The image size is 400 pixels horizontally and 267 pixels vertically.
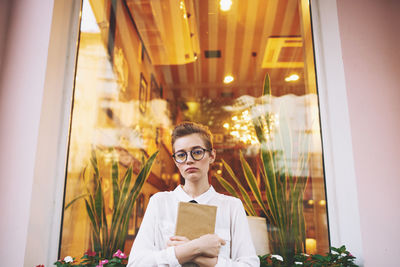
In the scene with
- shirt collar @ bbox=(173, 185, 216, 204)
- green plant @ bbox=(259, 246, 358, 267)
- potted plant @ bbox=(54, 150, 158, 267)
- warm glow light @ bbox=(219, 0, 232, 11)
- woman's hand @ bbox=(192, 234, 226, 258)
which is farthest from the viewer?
warm glow light @ bbox=(219, 0, 232, 11)

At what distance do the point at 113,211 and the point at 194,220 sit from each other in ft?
3.84

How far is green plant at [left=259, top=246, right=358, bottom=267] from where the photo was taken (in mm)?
1502

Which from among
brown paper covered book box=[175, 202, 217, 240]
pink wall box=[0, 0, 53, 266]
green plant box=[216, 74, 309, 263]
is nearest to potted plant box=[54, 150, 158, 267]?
pink wall box=[0, 0, 53, 266]

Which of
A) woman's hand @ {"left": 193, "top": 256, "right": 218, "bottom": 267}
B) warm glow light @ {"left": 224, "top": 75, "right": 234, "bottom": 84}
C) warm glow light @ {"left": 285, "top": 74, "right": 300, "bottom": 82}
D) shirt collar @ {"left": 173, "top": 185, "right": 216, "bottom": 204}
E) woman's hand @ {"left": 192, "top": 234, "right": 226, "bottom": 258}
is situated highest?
warm glow light @ {"left": 224, "top": 75, "right": 234, "bottom": 84}

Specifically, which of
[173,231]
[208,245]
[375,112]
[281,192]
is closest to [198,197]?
[173,231]

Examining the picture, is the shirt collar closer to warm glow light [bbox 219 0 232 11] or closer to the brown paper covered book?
the brown paper covered book

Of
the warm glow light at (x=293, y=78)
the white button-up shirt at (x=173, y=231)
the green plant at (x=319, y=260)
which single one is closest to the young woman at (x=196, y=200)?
the white button-up shirt at (x=173, y=231)

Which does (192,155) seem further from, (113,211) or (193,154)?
(113,211)

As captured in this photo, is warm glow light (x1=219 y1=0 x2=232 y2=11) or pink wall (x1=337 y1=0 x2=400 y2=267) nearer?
pink wall (x1=337 y1=0 x2=400 y2=267)

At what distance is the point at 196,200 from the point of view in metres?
1.28

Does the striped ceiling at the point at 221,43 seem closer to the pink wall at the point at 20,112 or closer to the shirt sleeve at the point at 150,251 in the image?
the pink wall at the point at 20,112

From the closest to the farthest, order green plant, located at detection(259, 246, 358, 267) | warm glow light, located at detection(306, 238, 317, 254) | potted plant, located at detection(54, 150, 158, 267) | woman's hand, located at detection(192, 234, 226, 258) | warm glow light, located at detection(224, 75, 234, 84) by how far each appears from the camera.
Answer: woman's hand, located at detection(192, 234, 226, 258) → green plant, located at detection(259, 246, 358, 267) → warm glow light, located at detection(306, 238, 317, 254) → potted plant, located at detection(54, 150, 158, 267) → warm glow light, located at detection(224, 75, 234, 84)

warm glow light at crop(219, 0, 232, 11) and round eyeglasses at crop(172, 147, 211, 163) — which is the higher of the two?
warm glow light at crop(219, 0, 232, 11)

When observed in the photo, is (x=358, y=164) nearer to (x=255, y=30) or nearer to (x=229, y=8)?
(x=229, y=8)
